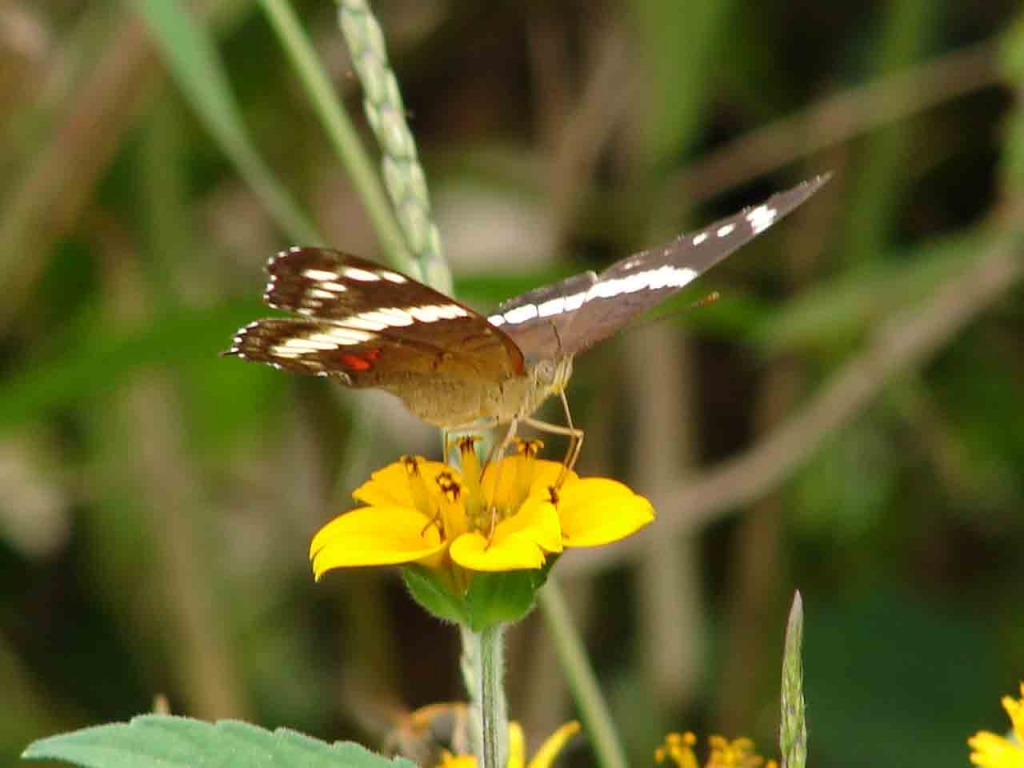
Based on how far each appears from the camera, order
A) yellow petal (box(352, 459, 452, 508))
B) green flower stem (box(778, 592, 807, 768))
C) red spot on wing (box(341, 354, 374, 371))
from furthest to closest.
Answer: red spot on wing (box(341, 354, 374, 371)) → yellow petal (box(352, 459, 452, 508)) → green flower stem (box(778, 592, 807, 768))

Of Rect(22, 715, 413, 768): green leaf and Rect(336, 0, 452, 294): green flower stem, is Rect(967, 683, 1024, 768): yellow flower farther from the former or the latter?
Rect(336, 0, 452, 294): green flower stem

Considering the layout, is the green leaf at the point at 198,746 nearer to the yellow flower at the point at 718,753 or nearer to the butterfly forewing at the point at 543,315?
the yellow flower at the point at 718,753

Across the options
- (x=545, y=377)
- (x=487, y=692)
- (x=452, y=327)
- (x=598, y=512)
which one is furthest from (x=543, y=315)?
(x=487, y=692)

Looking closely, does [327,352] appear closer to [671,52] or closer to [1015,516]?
[671,52]

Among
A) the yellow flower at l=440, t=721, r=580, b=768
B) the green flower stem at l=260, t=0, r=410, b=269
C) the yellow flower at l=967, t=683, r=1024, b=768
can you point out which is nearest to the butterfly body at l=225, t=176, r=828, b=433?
the green flower stem at l=260, t=0, r=410, b=269

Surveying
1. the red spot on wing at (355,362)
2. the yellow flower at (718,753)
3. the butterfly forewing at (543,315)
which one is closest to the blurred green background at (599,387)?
the butterfly forewing at (543,315)

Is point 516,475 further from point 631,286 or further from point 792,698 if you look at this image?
point 792,698
